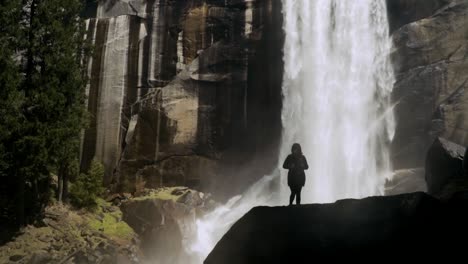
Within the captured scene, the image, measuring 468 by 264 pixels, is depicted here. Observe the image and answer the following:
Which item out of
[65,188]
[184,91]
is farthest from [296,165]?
[184,91]

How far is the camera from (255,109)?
114ft

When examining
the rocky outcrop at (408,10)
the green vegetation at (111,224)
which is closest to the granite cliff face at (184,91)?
the green vegetation at (111,224)

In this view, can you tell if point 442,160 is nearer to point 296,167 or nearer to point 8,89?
point 296,167

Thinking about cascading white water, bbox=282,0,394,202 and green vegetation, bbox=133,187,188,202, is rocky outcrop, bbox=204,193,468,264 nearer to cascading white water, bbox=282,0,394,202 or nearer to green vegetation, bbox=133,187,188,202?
green vegetation, bbox=133,187,188,202

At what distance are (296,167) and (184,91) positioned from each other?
23.0 metres

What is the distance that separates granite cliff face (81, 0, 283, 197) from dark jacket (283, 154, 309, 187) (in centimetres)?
2171

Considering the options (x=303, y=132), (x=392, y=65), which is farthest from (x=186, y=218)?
(x=392, y=65)

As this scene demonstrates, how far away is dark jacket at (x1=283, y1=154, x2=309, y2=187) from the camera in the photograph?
11.4m

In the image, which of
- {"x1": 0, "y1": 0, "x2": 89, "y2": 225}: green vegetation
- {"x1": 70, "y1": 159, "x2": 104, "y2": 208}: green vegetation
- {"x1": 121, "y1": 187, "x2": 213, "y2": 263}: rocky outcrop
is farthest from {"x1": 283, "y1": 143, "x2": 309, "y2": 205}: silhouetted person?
{"x1": 70, "y1": 159, "x2": 104, "y2": 208}: green vegetation

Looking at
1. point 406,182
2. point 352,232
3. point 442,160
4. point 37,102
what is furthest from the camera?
point 406,182

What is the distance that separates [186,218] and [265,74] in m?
12.4

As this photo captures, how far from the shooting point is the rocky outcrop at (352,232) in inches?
310

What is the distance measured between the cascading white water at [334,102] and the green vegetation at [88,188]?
6.71m

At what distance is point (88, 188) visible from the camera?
92.7 feet
